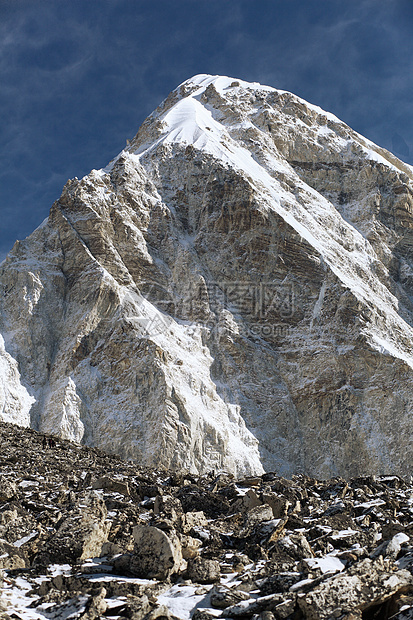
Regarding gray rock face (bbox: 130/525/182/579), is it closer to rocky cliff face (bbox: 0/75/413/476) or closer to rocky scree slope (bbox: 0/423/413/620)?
rocky scree slope (bbox: 0/423/413/620)

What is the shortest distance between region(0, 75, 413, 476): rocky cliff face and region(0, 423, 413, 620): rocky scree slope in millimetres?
29140

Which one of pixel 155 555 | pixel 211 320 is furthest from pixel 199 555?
pixel 211 320

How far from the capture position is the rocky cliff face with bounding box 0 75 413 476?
48.1 m

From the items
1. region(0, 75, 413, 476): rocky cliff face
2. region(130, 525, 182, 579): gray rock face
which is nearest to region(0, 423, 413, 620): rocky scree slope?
region(130, 525, 182, 579): gray rock face

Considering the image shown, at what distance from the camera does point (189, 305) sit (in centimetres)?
5812

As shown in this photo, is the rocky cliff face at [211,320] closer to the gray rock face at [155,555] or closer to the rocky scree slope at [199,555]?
the rocky scree slope at [199,555]

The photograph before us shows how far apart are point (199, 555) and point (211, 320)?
46.6 metres

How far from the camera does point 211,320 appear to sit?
57.6 meters

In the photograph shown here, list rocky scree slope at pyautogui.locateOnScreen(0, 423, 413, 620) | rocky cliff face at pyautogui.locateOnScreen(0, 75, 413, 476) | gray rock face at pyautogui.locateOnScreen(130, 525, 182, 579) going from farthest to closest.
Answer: rocky cliff face at pyautogui.locateOnScreen(0, 75, 413, 476) → gray rock face at pyautogui.locateOnScreen(130, 525, 182, 579) → rocky scree slope at pyautogui.locateOnScreen(0, 423, 413, 620)

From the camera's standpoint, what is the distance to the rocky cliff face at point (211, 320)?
1895 inches

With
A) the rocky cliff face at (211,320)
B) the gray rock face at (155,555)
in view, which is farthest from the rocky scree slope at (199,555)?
the rocky cliff face at (211,320)

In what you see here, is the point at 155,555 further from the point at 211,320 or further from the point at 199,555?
the point at 211,320

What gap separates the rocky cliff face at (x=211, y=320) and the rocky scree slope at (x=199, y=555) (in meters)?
29.1

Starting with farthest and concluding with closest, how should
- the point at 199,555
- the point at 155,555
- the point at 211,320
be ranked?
the point at 211,320, the point at 199,555, the point at 155,555
